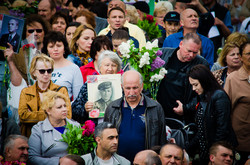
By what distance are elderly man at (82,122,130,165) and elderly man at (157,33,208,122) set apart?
190 centimetres

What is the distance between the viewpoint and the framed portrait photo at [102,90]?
7336mm

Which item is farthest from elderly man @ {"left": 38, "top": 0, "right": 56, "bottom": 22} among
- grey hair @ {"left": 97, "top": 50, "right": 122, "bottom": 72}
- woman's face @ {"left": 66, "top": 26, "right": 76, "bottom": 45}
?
grey hair @ {"left": 97, "top": 50, "right": 122, "bottom": 72}

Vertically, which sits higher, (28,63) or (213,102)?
(28,63)

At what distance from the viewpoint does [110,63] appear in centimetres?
767

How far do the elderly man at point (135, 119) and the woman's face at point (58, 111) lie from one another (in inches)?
24.2

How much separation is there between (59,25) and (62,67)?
8.81 ft

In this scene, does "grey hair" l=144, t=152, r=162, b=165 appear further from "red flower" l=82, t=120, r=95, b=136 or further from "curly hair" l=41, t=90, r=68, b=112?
"curly hair" l=41, t=90, r=68, b=112

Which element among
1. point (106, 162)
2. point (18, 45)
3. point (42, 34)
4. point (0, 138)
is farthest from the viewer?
point (42, 34)

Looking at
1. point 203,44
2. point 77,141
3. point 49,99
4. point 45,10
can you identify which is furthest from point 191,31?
point 77,141

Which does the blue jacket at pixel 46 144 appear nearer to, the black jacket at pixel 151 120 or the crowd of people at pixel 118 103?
the crowd of people at pixel 118 103

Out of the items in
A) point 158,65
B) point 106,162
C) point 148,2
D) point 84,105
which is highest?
point 148,2

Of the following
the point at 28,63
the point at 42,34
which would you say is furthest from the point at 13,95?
the point at 42,34

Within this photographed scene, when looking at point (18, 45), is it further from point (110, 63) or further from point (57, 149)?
point (57, 149)

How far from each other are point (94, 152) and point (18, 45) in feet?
8.94
